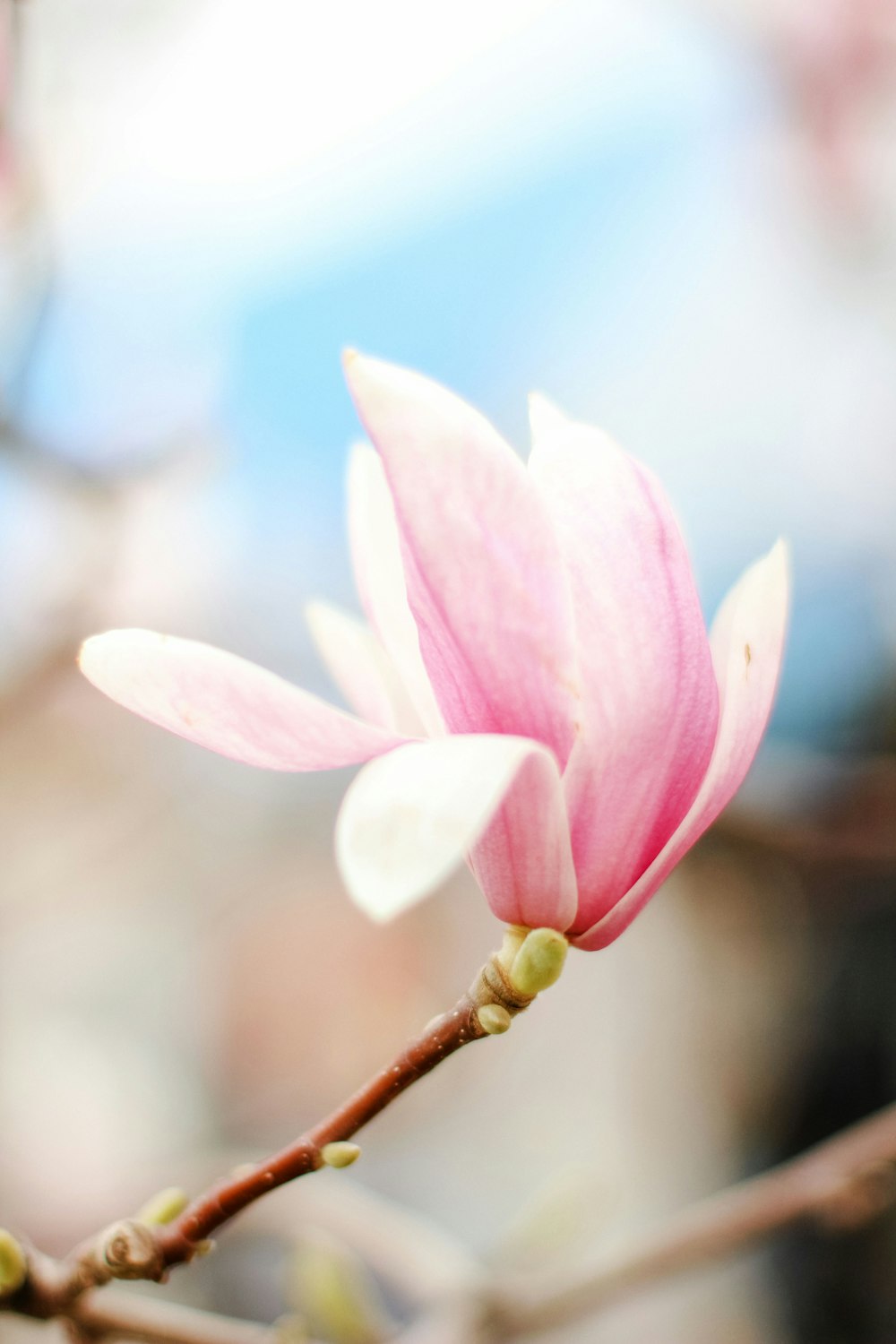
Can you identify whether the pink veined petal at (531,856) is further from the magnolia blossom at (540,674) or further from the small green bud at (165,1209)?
the small green bud at (165,1209)

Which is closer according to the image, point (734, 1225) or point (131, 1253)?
point (131, 1253)

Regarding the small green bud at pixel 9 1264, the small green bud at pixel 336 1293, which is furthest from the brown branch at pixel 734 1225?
the small green bud at pixel 9 1264

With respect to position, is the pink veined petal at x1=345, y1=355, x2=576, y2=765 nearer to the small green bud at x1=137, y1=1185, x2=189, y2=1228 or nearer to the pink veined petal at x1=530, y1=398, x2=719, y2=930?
the pink veined petal at x1=530, y1=398, x2=719, y2=930

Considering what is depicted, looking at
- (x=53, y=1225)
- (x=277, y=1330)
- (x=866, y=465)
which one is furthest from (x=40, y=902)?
(x=866, y=465)

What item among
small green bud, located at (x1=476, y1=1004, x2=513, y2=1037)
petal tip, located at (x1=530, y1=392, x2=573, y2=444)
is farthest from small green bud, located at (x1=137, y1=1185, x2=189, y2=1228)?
petal tip, located at (x1=530, y1=392, x2=573, y2=444)

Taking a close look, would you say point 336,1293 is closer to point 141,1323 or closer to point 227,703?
point 141,1323

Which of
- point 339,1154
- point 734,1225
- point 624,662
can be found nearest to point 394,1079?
point 339,1154

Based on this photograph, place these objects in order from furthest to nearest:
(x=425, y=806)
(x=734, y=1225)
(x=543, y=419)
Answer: (x=734, y=1225), (x=543, y=419), (x=425, y=806)
